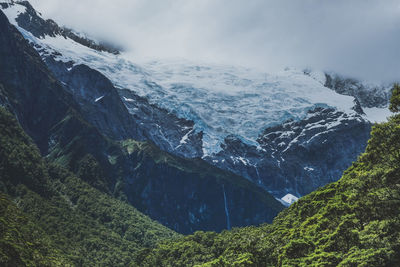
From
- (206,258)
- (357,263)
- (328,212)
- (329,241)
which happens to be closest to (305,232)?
(328,212)

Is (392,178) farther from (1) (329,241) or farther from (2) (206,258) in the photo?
(2) (206,258)

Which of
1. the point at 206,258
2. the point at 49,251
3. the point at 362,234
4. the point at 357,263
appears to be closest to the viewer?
the point at 357,263

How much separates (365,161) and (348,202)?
15.3 meters

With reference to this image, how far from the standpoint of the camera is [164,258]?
168 metres

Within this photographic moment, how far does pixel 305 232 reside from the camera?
82.2m

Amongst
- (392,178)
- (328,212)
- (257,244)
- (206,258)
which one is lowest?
(206,258)

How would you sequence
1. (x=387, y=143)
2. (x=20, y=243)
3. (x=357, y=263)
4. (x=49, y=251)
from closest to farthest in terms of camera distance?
1. (x=357, y=263)
2. (x=387, y=143)
3. (x=20, y=243)
4. (x=49, y=251)

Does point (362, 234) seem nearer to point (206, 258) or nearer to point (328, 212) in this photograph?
point (328, 212)

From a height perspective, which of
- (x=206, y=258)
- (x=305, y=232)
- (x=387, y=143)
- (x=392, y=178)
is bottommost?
(x=206, y=258)

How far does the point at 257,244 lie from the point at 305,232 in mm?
14199

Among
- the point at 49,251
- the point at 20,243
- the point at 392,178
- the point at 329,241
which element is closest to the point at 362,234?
the point at 329,241

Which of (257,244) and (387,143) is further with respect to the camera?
(257,244)

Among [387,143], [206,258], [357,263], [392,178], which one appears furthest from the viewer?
[206,258]

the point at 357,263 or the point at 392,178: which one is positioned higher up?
the point at 392,178
